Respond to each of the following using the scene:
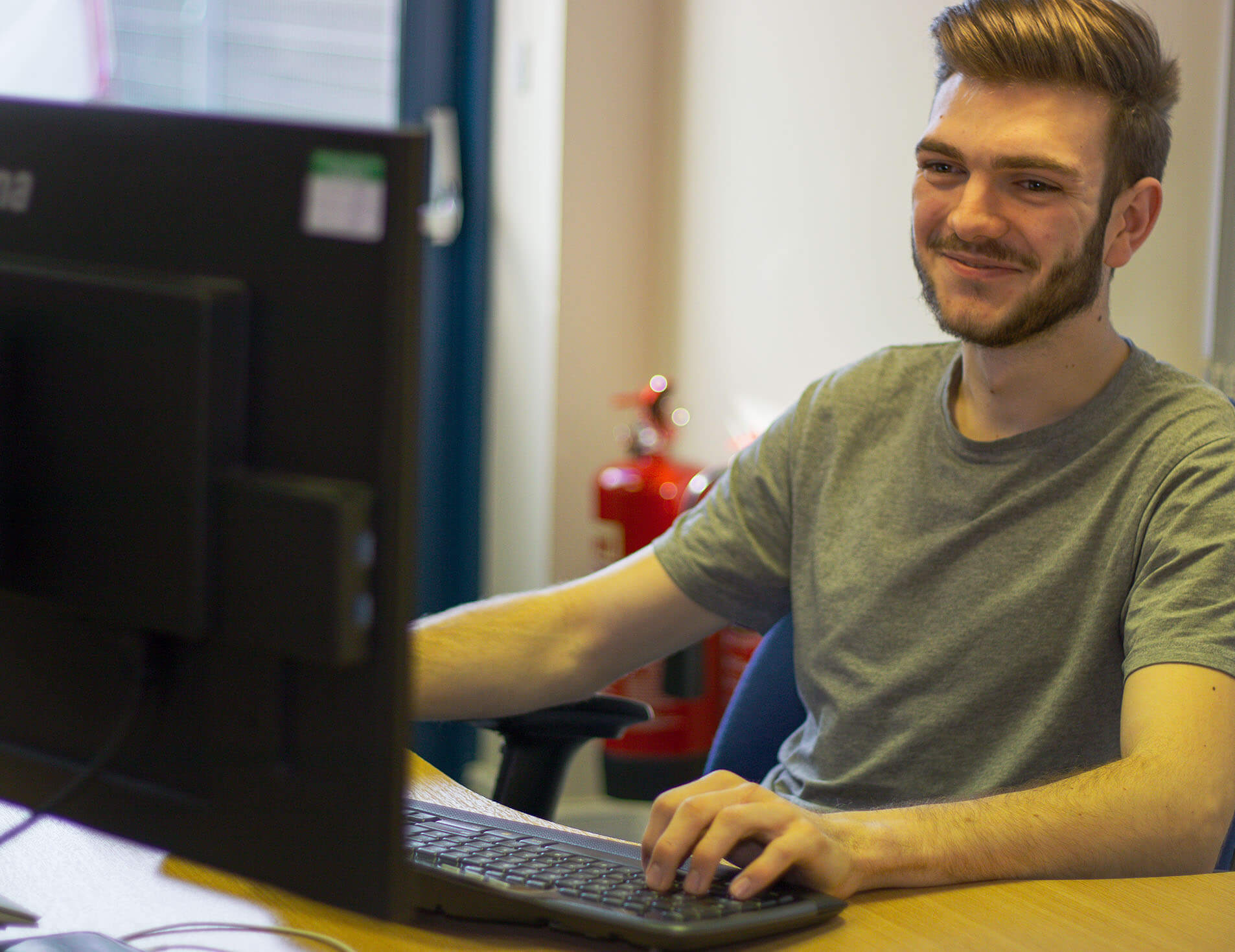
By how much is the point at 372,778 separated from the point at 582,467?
227 centimetres

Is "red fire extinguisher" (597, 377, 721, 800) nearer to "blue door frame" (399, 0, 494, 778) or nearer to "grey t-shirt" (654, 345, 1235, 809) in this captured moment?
"blue door frame" (399, 0, 494, 778)

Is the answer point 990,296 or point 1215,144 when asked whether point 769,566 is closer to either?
point 990,296

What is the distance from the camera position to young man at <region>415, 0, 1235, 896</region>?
119 centimetres

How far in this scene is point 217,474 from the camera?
576mm

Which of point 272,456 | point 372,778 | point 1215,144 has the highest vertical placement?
point 1215,144

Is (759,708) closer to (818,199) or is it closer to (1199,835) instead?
(1199,835)

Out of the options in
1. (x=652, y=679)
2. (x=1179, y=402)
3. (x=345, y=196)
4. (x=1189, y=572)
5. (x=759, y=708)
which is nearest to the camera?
(x=345, y=196)

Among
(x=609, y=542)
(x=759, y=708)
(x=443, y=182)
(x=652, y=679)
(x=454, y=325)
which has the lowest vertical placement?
(x=652, y=679)

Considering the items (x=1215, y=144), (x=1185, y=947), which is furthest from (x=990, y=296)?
(x=1185, y=947)

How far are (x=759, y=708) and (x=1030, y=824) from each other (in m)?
0.51

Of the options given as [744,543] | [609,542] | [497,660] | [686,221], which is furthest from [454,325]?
[497,660]

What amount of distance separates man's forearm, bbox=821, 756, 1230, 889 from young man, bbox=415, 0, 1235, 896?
0.12 meters

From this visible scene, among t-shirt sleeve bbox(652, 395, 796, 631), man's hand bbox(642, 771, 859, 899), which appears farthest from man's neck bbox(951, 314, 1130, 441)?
man's hand bbox(642, 771, 859, 899)

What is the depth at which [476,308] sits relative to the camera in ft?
9.92
